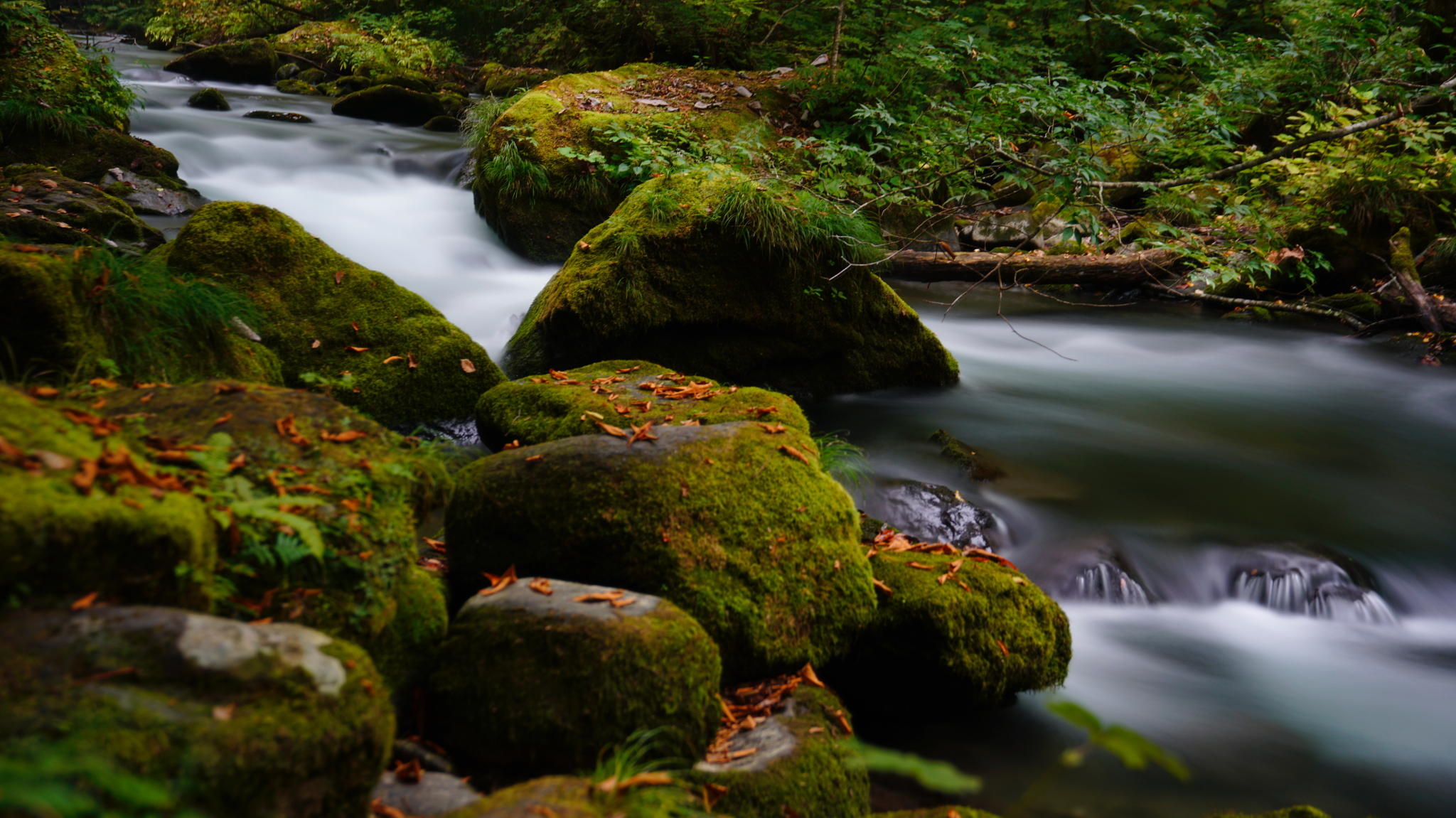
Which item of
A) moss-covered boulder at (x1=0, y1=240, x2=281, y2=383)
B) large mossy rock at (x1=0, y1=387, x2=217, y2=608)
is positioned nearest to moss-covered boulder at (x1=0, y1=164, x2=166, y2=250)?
moss-covered boulder at (x1=0, y1=240, x2=281, y2=383)

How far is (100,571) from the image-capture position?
1.59 metres

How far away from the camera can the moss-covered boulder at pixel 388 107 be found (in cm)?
1349

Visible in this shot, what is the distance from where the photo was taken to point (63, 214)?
570 centimetres

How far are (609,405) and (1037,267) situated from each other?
308 inches

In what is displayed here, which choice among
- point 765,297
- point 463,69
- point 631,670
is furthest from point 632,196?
point 463,69

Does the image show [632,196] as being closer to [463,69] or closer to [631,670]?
[631,670]

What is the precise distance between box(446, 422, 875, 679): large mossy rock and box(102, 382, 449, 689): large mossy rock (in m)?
0.34

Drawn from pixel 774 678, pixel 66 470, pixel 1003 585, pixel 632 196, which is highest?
pixel 632 196

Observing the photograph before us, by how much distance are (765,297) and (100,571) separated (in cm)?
485

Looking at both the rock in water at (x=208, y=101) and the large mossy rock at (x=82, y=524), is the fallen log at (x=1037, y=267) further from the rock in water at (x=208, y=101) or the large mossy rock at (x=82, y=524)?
the rock in water at (x=208, y=101)

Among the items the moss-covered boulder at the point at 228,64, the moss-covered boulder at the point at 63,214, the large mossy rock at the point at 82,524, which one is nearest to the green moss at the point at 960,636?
the large mossy rock at the point at 82,524

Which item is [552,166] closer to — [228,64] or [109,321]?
[109,321]

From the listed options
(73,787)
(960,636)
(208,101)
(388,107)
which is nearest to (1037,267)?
(960,636)

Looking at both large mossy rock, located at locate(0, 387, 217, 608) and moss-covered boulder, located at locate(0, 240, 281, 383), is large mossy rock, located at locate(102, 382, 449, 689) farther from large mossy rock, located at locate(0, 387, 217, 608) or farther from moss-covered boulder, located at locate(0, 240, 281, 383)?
moss-covered boulder, located at locate(0, 240, 281, 383)
